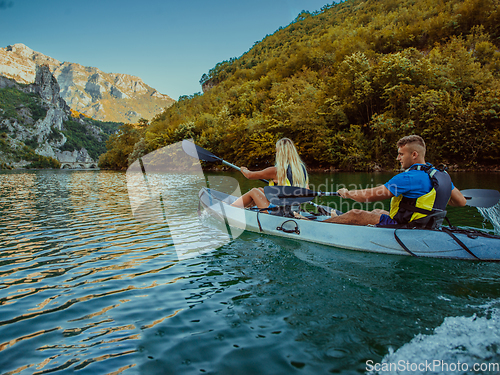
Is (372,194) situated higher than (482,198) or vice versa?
(372,194)

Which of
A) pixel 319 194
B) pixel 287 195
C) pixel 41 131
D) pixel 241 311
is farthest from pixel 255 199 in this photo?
pixel 41 131

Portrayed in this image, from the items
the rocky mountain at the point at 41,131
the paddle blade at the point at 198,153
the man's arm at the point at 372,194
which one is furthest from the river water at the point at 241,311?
the rocky mountain at the point at 41,131

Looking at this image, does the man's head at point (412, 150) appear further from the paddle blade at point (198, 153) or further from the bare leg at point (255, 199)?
the paddle blade at point (198, 153)

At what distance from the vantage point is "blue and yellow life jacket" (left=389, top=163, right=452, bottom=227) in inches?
166

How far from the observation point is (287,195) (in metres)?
5.74

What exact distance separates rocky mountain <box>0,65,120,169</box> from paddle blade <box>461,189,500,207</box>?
295ft

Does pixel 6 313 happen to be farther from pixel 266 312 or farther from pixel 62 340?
pixel 266 312

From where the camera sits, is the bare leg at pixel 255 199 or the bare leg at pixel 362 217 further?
the bare leg at pixel 255 199

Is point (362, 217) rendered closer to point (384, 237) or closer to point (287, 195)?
point (384, 237)

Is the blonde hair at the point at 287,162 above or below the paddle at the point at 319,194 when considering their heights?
above

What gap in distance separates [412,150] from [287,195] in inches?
92.4

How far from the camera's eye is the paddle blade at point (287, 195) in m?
5.68

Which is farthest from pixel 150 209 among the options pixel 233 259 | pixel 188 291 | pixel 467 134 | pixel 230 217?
pixel 467 134

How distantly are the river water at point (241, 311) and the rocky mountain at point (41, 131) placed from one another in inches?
3408
